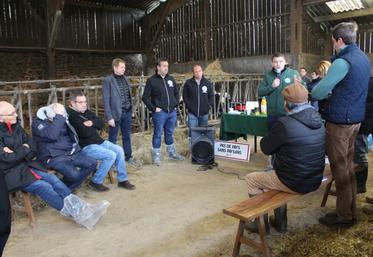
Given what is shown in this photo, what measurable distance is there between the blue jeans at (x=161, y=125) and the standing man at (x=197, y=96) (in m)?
0.30

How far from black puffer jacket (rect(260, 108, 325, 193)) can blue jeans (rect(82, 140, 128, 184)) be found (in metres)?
1.97

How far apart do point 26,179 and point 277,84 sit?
9.16 ft

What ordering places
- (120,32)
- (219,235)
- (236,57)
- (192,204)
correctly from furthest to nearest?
1. (120,32)
2. (236,57)
3. (192,204)
4. (219,235)

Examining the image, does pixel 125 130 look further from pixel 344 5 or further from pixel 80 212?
pixel 344 5

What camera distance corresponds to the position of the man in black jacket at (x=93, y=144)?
4.11 metres

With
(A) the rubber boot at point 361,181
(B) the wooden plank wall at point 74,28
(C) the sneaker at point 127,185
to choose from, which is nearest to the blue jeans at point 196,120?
(C) the sneaker at point 127,185

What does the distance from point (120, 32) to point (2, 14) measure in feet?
14.0

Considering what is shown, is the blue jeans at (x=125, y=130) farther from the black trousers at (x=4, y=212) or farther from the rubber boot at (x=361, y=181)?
the black trousers at (x=4, y=212)

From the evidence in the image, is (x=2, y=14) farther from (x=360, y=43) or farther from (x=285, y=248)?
(x=285, y=248)

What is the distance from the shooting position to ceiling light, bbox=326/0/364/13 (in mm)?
9089

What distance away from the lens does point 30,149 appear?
341cm

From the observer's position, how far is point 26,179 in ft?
10.6

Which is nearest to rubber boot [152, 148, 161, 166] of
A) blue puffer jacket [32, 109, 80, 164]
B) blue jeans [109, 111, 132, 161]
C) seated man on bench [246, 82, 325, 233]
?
blue jeans [109, 111, 132, 161]

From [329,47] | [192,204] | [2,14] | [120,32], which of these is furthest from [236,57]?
[192,204]
